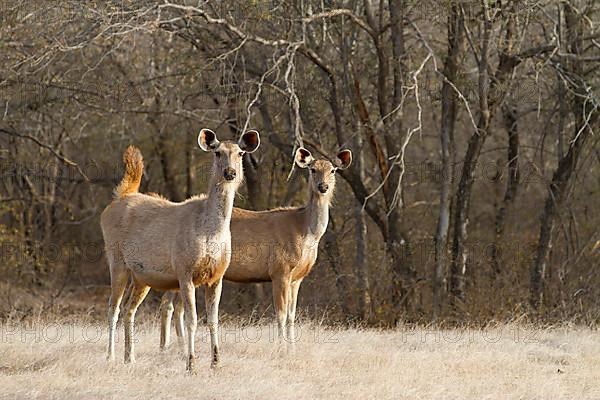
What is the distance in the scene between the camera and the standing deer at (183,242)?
10000 millimetres

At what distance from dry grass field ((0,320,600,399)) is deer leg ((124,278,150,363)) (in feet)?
0.52

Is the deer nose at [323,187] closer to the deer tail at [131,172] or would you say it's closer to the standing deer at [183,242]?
the standing deer at [183,242]

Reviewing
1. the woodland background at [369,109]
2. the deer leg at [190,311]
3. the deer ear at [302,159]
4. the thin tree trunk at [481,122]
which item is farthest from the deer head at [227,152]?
the thin tree trunk at [481,122]

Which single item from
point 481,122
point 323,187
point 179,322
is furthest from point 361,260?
point 179,322

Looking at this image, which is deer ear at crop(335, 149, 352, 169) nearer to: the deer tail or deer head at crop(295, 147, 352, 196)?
deer head at crop(295, 147, 352, 196)

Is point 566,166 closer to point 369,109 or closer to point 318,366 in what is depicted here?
point 369,109

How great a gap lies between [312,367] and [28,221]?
13.9m

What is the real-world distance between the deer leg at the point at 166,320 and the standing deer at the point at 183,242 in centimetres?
59

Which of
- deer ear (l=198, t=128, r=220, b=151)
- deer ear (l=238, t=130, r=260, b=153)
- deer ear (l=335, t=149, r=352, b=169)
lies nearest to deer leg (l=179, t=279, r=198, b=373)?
deer ear (l=198, t=128, r=220, b=151)

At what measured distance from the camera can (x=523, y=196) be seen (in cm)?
2252

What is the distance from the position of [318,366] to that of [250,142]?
2.51 metres

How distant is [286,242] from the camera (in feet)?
40.2

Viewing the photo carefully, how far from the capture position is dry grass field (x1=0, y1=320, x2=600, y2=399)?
9086 millimetres

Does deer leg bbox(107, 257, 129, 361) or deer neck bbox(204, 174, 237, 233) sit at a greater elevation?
deer neck bbox(204, 174, 237, 233)
